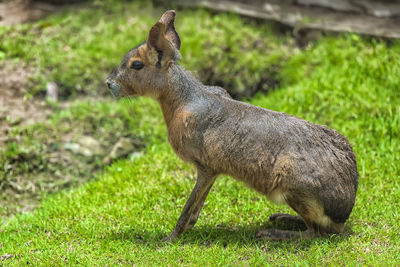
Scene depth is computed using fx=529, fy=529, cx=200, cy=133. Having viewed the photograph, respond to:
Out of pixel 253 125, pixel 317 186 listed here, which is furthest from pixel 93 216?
pixel 317 186

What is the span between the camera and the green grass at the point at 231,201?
13.7ft

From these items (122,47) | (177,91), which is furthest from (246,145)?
(122,47)

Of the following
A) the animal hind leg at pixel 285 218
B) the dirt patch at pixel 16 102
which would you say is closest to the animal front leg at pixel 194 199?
the animal hind leg at pixel 285 218

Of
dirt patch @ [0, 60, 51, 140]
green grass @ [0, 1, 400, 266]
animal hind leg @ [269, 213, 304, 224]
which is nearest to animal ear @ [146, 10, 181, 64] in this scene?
green grass @ [0, 1, 400, 266]

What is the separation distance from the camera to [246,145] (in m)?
4.25

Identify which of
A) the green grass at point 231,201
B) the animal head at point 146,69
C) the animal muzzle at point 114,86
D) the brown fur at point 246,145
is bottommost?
the green grass at point 231,201

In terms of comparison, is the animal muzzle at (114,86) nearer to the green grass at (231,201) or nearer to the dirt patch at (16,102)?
the green grass at (231,201)

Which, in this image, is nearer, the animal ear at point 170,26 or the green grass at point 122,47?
the animal ear at point 170,26

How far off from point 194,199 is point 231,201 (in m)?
0.86

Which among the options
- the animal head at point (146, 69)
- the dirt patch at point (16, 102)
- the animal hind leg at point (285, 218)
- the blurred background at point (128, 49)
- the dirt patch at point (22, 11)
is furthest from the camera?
the dirt patch at point (22, 11)

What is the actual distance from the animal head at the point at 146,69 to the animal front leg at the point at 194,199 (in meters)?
0.81

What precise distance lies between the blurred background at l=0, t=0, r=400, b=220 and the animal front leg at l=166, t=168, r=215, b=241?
2109 millimetres

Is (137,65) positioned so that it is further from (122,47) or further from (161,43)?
(122,47)

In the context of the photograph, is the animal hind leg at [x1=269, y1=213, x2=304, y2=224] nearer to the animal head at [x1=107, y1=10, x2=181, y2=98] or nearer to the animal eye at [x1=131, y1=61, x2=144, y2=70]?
the animal head at [x1=107, y1=10, x2=181, y2=98]
